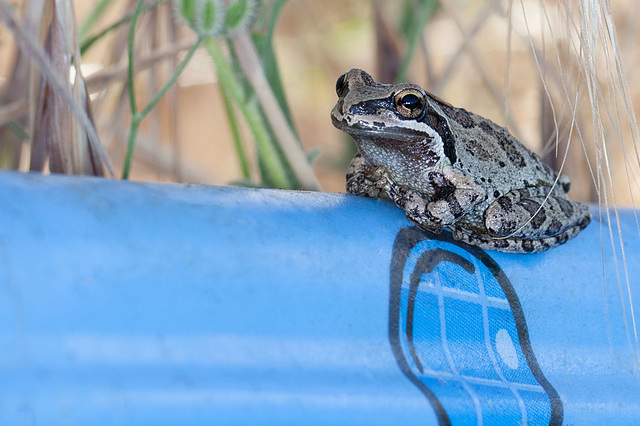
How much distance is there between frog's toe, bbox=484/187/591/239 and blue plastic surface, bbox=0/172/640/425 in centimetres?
6

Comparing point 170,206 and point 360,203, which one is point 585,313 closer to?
point 360,203

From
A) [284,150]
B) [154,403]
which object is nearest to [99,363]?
[154,403]

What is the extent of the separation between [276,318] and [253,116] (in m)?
0.56

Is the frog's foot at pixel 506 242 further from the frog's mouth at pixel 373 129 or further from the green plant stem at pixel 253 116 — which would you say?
the green plant stem at pixel 253 116

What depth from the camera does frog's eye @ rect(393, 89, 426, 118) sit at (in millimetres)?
1002

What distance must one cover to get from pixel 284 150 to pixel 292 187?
0.33ft

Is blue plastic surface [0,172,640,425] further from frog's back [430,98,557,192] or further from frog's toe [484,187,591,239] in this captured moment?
frog's back [430,98,557,192]

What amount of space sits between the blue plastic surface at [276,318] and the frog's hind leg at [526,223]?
3cm

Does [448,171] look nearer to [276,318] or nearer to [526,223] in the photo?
[526,223]

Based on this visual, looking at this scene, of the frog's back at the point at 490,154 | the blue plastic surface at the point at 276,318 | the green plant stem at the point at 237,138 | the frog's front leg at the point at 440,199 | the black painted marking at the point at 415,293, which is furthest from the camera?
the green plant stem at the point at 237,138

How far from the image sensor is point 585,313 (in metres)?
0.96

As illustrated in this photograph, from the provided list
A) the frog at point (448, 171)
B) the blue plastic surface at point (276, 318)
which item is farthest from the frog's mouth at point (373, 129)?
the blue plastic surface at point (276, 318)

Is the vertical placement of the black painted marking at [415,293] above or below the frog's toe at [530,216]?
below

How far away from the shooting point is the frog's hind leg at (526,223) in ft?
3.30
